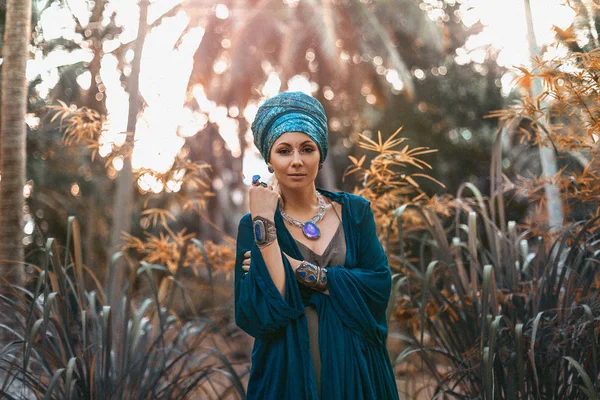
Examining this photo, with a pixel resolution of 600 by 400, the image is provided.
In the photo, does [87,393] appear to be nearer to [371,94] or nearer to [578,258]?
[578,258]

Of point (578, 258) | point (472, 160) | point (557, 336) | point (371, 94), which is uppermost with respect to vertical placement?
point (371, 94)

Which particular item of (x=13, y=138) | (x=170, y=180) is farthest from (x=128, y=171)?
(x=13, y=138)

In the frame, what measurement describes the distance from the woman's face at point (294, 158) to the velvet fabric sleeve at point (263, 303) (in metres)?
0.25

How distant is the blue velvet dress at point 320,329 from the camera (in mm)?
1788

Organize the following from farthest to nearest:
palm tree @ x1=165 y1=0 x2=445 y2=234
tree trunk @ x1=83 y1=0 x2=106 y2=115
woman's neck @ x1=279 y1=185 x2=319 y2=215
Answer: palm tree @ x1=165 y1=0 x2=445 y2=234
tree trunk @ x1=83 y1=0 x2=106 y2=115
woman's neck @ x1=279 y1=185 x2=319 y2=215

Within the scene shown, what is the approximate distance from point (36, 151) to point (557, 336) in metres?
5.87

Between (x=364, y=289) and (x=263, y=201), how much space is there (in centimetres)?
42

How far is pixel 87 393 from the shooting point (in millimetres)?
2607

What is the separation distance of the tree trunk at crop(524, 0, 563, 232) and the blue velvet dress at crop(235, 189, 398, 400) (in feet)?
6.05

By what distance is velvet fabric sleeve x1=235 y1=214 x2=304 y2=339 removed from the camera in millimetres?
1791

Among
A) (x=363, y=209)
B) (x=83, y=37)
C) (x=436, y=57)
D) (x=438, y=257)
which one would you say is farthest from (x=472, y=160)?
(x=363, y=209)

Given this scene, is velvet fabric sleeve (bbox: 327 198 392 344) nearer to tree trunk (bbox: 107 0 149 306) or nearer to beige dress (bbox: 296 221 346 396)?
beige dress (bbox: 296 221 346 396)

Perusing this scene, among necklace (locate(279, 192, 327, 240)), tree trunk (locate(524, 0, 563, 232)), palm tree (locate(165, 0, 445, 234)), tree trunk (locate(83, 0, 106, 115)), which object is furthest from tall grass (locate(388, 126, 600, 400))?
palm tree (locate(165, 0, 445, 234))

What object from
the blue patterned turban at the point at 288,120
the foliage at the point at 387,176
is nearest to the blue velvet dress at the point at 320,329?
the blue patterned turban at the point at 288,120
